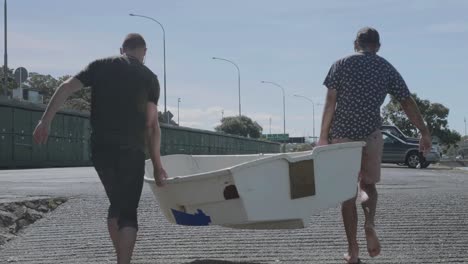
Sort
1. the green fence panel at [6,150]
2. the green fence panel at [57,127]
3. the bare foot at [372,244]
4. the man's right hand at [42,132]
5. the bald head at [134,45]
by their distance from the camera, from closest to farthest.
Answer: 1. the man's right hand at [42,132]
2. the bald head at [134,45]
3. the bare foot at [372,244]
4. the green fence panel at [6,150]
5. the green fence panel at [57,127]

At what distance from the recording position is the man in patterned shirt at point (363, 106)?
207 inches

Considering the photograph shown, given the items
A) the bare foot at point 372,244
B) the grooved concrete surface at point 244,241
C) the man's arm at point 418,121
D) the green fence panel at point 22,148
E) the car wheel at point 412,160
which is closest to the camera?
the bare foot at point 372,244

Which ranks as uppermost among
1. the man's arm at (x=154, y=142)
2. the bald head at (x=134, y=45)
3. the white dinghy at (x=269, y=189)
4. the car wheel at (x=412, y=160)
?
the bald head at (x=134, y=45)

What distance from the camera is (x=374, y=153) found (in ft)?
17.5

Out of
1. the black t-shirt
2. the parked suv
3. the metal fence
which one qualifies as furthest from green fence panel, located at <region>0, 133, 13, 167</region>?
the black t-shirt

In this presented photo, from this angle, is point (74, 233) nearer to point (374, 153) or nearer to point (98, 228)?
point (98, 228)

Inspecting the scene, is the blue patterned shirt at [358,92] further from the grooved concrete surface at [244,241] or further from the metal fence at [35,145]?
Answer: the metal fence at [35,145]

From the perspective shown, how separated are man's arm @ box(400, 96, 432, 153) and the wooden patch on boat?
1.11m

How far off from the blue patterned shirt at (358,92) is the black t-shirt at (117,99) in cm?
152

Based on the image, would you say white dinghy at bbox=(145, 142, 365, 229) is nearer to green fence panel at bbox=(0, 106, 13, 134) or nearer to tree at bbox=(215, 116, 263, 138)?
green fence panel at bbox=(0, 106, 13, 134)

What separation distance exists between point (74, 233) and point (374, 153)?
3340 millimetres

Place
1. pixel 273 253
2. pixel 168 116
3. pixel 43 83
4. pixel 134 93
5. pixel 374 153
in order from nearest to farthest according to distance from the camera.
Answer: pixel 134 93 → pixel 374 153 → pixel 273 253 → pixel 168 116 → pixel 43 83

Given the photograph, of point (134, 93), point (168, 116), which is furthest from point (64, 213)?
point (168, 116)

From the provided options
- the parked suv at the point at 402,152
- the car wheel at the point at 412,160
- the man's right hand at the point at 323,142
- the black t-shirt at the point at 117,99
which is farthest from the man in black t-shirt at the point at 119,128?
the car wheel at the point at 412,160
